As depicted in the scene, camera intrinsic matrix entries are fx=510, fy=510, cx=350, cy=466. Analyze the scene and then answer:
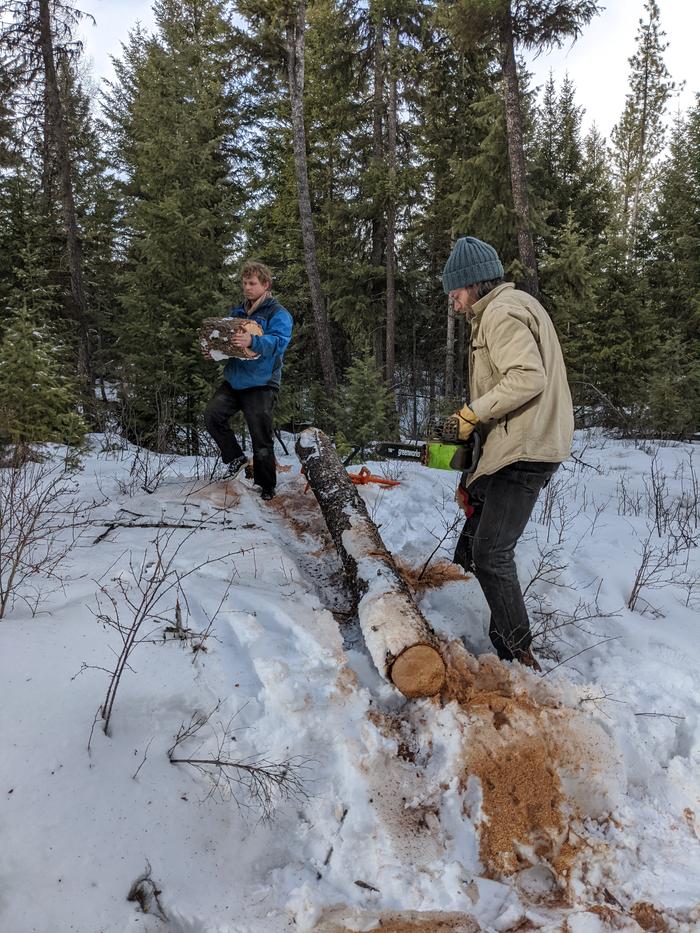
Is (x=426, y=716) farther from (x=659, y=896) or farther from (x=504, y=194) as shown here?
(x=504, y=194)

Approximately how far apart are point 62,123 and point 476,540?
516 inches

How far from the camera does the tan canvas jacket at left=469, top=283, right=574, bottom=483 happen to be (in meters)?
2.48

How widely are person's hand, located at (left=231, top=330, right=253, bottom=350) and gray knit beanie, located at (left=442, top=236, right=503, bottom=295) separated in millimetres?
2122

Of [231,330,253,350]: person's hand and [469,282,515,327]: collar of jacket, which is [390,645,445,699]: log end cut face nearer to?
[469,282,515,327]: collar of jacket

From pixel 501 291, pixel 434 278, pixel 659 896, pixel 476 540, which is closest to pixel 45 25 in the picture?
pixel 434 278

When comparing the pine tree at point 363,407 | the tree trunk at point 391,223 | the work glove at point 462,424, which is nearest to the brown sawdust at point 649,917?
the work glove at point 462,424

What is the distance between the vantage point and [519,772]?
2027 millimetres

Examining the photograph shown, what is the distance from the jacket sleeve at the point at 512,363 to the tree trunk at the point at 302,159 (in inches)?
376

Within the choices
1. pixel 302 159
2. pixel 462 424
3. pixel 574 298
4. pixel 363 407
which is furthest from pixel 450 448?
pixel 302 159

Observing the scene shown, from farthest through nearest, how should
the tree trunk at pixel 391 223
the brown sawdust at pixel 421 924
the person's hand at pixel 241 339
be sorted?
the tree trunk at pixel 391 223 < the person's hand at pixel 241 339 < the brown sawdust at pixel 421 924

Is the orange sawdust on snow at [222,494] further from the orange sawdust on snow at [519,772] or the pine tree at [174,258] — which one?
the pine tree at [174,258]

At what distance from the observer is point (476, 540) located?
2750mm

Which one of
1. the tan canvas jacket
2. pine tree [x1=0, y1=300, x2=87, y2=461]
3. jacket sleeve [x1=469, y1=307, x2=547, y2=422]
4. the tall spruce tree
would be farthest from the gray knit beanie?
the tall spruce tree

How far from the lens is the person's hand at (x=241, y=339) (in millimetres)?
4393
